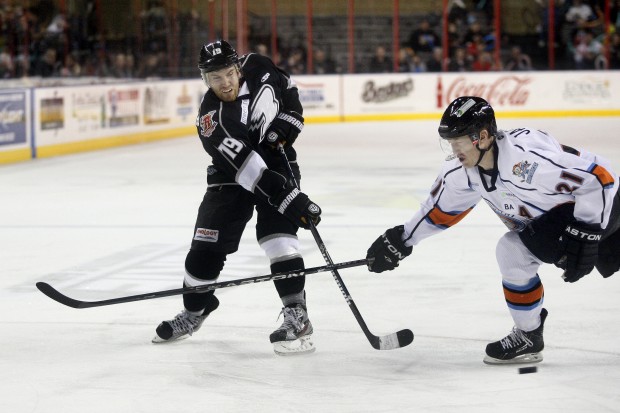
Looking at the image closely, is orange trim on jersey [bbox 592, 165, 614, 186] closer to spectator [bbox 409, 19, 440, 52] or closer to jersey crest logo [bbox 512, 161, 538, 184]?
jersey crest logo [bbox 512, 161, 538, 184]

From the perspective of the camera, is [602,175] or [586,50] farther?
[586,50]

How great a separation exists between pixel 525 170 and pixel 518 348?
0.63 metres

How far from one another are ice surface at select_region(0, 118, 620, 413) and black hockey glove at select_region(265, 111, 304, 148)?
0.74 meters

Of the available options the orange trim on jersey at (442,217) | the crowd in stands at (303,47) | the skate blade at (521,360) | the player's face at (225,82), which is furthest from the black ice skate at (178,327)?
the crowd in stands at (303,47)

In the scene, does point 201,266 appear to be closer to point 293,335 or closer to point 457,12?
point 293,335

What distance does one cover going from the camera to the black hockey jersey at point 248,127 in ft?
12.3

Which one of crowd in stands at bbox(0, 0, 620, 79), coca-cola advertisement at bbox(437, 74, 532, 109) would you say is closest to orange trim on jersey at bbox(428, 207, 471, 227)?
crowd in stands at bbox(0, 0, 620, 79)

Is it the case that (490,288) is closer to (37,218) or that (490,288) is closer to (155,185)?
(37,218)

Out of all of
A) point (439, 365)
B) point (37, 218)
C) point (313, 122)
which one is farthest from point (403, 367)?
point (313, 122)

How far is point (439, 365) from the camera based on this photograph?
3.64 m

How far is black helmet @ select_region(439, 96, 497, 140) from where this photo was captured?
133 inches

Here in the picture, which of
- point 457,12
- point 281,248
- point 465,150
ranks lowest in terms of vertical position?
point 281,248

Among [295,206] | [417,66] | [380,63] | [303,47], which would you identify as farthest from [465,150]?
[303,47]

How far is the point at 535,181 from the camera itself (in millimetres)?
3354
